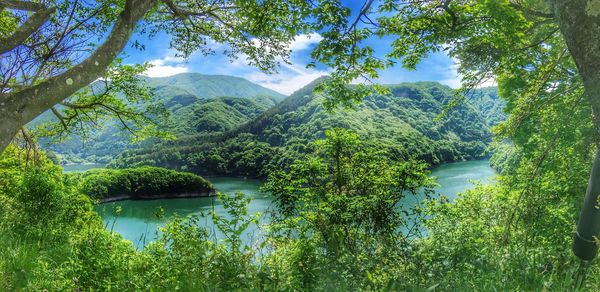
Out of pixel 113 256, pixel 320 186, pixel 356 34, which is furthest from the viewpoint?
pixel 320 186

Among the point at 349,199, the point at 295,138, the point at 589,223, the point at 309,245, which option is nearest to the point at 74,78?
the point at 309,245

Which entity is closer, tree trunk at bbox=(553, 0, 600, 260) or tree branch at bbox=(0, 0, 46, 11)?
tree trunk at bbox=(553, 0, 600, 260)

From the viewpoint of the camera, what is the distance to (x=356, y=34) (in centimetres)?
541

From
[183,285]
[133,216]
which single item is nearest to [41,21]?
[183,285]

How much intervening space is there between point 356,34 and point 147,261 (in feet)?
14.1

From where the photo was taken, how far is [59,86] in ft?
11.5

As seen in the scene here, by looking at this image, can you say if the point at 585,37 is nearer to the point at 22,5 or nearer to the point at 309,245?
the point at 309,245

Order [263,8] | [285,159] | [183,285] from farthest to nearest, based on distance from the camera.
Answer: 1. [285,159]
2. [263,8]
3. [183,285]

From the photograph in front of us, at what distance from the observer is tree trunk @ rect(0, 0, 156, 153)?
10.4 feet

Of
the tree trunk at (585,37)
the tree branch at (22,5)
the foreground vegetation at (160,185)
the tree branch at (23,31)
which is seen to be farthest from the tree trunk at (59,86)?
the foreground vegetation at (160,185)

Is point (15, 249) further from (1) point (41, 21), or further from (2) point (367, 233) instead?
(2) point (367, 233)

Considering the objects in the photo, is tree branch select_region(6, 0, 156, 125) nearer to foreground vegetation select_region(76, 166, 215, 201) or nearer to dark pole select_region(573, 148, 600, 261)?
dark pole select_region(573, 148, 600, 261)

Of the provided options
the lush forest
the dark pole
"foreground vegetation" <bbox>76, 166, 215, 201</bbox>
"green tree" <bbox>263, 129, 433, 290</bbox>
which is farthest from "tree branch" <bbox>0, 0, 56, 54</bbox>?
"foreground vegetation" <bbox>76, 166, 215, 201</bbox>

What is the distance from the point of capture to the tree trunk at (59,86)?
3.18 metres
